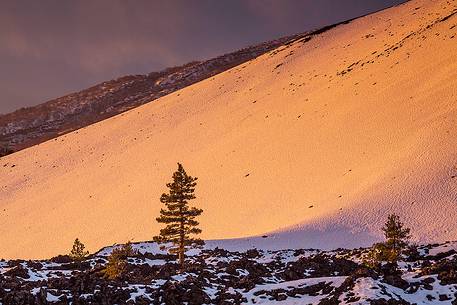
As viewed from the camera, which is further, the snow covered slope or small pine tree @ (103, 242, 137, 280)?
the snow covered slope

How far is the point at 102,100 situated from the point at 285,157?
115 metres

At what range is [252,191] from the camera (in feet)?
161

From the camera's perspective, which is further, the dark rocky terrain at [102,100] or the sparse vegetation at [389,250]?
the dark rocky terrain at [102,100]

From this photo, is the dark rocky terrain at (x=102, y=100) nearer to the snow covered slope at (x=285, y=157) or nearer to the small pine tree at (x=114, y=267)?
the snow covered slope at (x=285, y=157)

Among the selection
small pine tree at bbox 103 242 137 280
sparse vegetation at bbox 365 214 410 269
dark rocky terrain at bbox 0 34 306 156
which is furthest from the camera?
dark rocky terrain at bbox 0 34 306 156

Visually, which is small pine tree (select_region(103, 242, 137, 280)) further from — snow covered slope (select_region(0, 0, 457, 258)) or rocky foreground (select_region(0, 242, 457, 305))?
snow covered slope (select_region(0, 0, 457, 258))

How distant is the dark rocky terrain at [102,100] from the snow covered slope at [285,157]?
5307 cm

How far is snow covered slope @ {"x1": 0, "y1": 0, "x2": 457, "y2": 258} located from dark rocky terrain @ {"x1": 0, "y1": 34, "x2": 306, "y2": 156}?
174 feet

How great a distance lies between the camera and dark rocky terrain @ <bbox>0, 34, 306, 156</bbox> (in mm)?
142750

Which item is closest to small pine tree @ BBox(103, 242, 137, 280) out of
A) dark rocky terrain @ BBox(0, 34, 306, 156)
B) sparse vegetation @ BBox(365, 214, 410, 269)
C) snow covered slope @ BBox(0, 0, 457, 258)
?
sparse vegetation @ BBox(365, 214, 410, 269)

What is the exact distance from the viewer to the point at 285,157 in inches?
2169

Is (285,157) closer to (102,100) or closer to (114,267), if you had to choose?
(114,267)

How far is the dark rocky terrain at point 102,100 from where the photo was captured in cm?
14275

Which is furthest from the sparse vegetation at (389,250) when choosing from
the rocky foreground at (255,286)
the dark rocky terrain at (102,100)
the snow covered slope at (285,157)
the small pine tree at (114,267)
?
the dark rocky terrain at (102,100)
